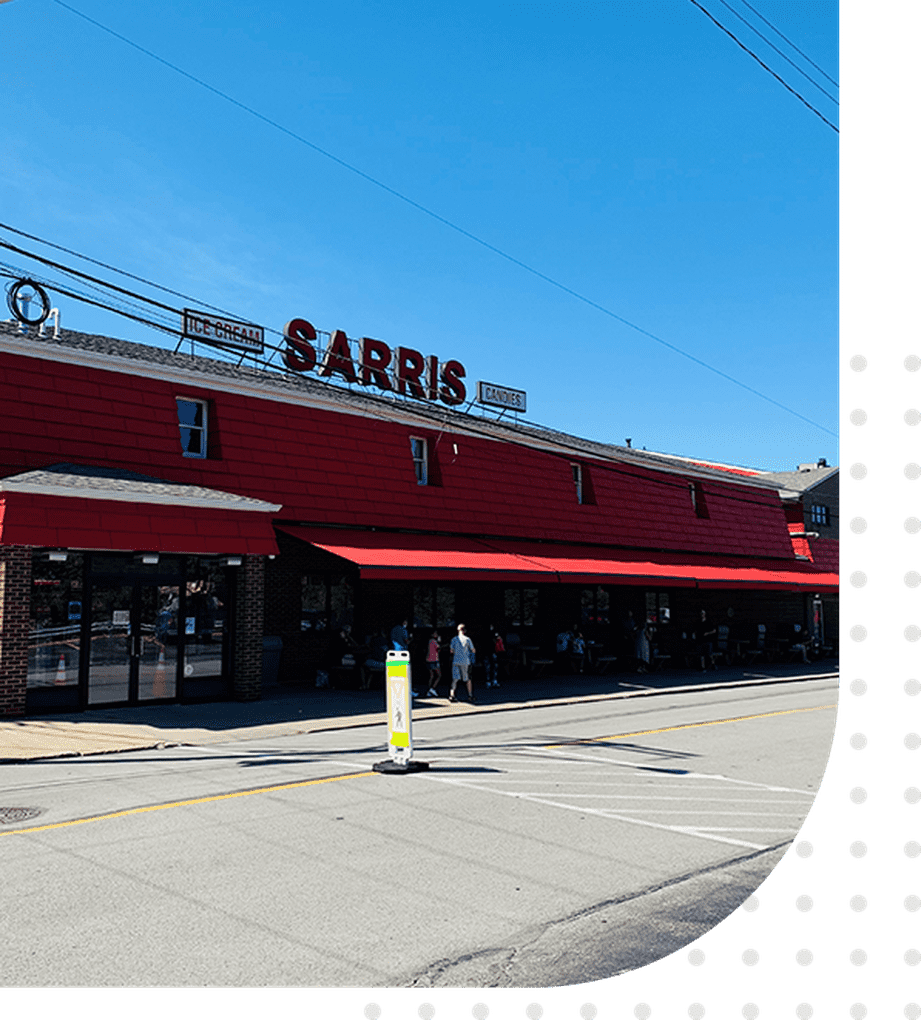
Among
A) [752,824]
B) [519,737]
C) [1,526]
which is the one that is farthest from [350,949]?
[1,526]

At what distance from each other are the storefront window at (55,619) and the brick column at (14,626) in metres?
0.36

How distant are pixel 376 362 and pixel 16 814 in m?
17.9

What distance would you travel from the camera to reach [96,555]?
57.4 feet

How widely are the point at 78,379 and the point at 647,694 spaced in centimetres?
1514

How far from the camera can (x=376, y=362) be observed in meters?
25.5

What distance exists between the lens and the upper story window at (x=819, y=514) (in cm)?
5392

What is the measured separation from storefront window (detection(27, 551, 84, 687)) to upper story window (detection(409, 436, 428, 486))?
34.5 feet

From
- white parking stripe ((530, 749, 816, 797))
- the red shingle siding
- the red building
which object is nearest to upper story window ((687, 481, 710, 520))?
the red shingle siding

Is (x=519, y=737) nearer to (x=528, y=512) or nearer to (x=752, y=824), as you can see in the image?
(x=752, y=824)

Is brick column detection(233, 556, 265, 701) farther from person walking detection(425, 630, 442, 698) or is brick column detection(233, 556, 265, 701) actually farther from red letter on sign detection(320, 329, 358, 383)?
red letter on sign detection(320, 329, 358, 383)

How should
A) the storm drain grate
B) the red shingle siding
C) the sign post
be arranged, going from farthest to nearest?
the red shingle siding → the sign post → the storm drain grate

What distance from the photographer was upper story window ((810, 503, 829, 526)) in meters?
53.9

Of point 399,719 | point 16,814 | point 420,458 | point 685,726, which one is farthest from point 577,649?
point 16,814

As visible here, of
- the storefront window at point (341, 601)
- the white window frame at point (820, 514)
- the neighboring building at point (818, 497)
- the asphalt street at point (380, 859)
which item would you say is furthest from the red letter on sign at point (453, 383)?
the white window frame at point (820, 514)
